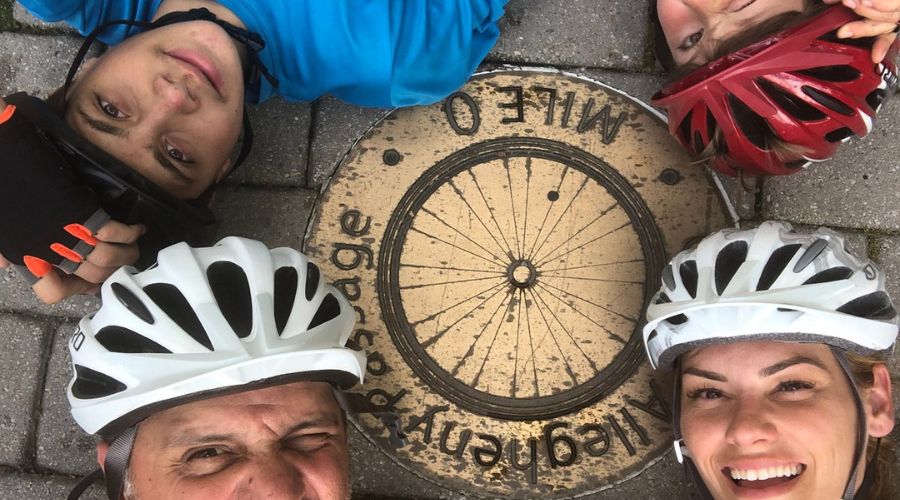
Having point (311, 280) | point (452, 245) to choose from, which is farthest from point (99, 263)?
point (452, 245)

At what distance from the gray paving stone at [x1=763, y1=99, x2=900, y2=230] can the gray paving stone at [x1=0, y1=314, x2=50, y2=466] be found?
2.75 meters

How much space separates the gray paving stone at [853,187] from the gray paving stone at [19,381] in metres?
2.75

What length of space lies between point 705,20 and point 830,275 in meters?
0.87

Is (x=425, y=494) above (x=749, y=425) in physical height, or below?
below

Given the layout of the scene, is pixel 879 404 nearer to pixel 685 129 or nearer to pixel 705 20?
pixel 685 129

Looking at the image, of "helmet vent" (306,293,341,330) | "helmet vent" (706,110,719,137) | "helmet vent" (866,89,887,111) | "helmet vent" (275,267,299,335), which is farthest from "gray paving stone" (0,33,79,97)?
"helmet vent" (866,89,887,111)

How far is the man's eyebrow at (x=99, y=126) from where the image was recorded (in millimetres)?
1955

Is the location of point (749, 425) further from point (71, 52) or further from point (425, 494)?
point (71, 52)

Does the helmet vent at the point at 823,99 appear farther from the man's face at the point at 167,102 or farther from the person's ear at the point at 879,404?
the man's face at the point at 167,102

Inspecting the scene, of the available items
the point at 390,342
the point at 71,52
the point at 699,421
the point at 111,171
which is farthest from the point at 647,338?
the point at 71,52

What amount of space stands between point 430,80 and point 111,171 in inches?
42.2

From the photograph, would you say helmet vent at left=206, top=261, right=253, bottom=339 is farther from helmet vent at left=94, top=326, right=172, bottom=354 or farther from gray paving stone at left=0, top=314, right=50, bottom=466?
gray paving stone at left=0, top=314, right=50, bottom=466

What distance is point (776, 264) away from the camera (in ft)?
6.73

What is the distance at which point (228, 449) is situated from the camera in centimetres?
177
